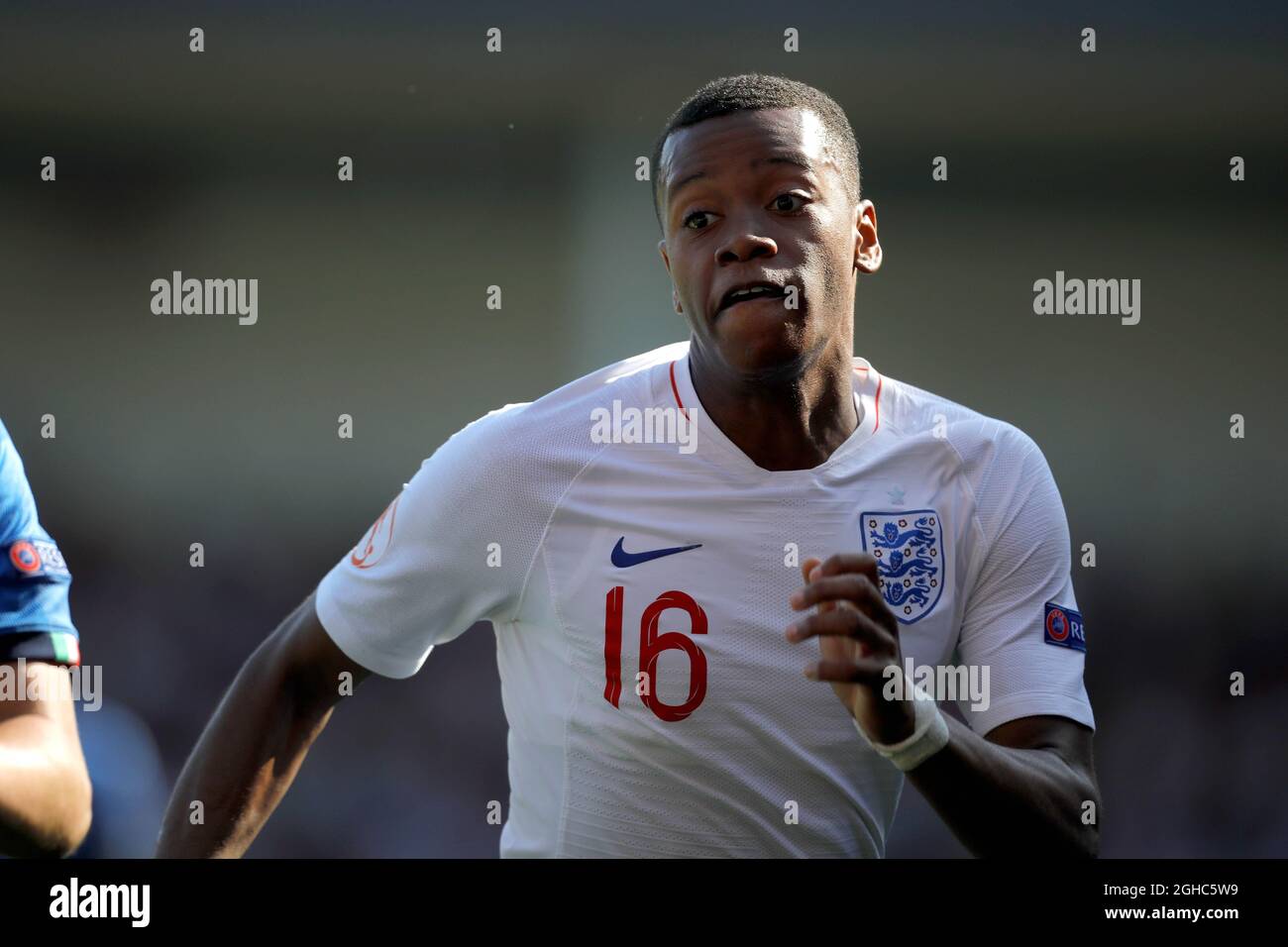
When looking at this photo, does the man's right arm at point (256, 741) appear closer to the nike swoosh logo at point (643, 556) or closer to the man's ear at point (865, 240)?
the nike swoosh logo at point (643, 556)

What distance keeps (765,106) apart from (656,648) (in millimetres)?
985

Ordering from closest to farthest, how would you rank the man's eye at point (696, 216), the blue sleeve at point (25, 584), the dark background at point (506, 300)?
the blue sleeve at point (25, 584)
the man's eye at point (696, 216)
the dark background at point (506, 300)

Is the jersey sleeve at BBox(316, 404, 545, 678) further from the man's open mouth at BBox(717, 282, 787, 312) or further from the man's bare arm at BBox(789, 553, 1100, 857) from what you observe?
the man's bare arm at BBox(789, 553, 1100, 857)

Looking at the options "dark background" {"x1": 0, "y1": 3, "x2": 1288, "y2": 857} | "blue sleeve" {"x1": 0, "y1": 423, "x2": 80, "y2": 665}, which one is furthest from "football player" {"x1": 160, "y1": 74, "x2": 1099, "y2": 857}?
"dark background" {"x1": 0, "y1": 3, "x2": 1288, "y2": 857}

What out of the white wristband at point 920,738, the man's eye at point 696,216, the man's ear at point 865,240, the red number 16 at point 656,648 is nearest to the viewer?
the white wristband at point 920,738

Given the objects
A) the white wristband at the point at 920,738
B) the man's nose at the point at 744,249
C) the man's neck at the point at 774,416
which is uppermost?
the man's nose at the point at 744,249

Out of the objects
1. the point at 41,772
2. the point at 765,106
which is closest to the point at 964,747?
the point at 765,106

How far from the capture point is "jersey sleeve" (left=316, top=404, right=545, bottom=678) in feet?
8.13

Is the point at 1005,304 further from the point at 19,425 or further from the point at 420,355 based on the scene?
the point at 19,425

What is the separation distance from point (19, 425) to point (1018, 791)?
17.0ft

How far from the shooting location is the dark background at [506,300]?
236 inches

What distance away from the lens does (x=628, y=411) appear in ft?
8.50

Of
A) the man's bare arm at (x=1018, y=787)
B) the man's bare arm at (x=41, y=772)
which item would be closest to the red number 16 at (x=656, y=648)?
the man's bare arm at (x=1018, y=787)

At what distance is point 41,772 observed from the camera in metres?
2.19
